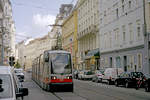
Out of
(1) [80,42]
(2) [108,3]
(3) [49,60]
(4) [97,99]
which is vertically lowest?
(4) [97,99]

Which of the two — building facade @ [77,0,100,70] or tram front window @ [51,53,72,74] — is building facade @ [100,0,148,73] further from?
tram front window @ [51,53,72,74]

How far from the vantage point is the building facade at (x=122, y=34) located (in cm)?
3684

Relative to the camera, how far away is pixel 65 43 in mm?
90875

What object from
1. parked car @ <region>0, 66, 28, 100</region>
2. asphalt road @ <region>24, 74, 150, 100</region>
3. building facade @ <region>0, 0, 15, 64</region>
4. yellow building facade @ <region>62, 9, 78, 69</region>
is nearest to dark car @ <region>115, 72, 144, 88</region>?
asphalt road @ <region>24, 74, 150, 100</region>

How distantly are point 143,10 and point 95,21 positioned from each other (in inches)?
850

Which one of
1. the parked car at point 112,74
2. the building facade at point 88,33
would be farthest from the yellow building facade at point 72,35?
the parked car at point 112,74

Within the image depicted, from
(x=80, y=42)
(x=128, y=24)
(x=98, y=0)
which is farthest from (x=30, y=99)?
(x=80, y=42)

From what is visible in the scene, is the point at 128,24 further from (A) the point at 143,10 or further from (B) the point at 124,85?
(B) the point at 124,85

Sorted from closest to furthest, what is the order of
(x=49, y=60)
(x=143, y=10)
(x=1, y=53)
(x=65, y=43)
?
(x=49, y=60), (x=143, y=10), (x=1, y=53), (x=65, y=43)

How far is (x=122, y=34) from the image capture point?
4269 centimetres

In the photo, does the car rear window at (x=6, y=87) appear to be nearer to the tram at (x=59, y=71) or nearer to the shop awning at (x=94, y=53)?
the tram at (x=59, y=71)

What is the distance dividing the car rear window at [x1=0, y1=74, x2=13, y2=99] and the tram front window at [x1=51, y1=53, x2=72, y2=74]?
13.9 m

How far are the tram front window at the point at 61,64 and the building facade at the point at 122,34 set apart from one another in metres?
15.3

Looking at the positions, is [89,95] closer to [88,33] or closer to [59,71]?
[59,71]
